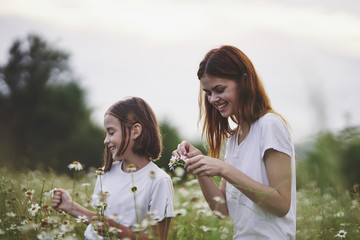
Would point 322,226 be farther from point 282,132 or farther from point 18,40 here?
point 18,40

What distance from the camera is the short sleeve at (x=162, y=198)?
8.34ft

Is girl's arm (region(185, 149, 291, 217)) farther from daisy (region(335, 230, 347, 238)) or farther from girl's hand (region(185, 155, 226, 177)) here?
daisy (region(335, 230, 347, 238))

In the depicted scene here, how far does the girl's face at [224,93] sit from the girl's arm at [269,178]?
397 mm

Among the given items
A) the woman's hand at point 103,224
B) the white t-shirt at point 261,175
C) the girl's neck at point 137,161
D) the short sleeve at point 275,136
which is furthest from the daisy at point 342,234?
the woman's hand at point 103,224

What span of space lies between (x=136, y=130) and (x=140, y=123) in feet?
0.22

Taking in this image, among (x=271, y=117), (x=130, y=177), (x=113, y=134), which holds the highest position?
(x=271, y=117)

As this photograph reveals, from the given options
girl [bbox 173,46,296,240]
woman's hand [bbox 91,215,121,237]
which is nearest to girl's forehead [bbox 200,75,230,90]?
girl [bbox 173,46,296,240]

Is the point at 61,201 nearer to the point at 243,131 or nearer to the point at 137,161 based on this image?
the point at 137,161

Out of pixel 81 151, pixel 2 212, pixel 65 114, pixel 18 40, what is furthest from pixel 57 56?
pixel 2 212

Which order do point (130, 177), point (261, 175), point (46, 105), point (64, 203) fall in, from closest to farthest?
point (261, 175) < point (64, 203) < point (130, 177) < point (46, 105)

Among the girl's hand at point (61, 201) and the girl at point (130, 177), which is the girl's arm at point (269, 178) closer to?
the girl at point (130, 177)

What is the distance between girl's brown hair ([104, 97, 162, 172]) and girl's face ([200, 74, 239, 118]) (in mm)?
573

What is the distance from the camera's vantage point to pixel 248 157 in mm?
2529

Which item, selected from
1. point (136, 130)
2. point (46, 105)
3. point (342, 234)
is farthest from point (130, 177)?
point (46, 105)
